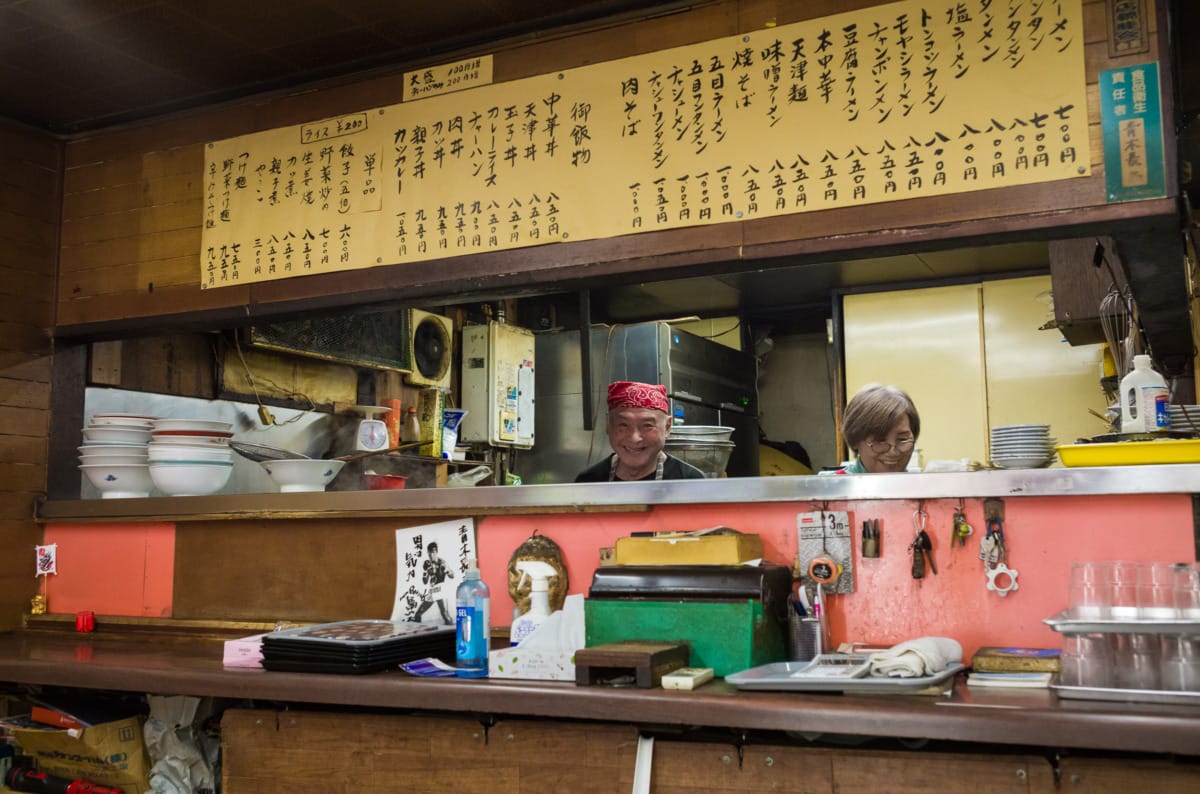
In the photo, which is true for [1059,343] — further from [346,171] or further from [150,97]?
[150,97]

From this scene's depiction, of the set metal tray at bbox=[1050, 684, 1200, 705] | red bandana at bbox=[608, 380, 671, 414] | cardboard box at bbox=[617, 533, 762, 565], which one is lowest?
metal tray at bbox=[1050, 684, 1200, 705]

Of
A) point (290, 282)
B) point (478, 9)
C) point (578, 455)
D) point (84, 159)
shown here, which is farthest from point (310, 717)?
point (578, 455)

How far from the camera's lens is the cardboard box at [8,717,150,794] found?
2.76 metres

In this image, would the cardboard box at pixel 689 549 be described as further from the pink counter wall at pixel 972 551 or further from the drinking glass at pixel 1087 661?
the drinking glass at pixel 1087 661

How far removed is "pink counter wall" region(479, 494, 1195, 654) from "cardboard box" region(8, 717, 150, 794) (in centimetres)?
162

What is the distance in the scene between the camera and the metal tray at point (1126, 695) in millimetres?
1787

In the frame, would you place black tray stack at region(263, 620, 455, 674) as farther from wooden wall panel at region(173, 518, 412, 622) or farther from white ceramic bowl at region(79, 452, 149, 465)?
white ceramic bowl at region(79, 452, 149, 465)

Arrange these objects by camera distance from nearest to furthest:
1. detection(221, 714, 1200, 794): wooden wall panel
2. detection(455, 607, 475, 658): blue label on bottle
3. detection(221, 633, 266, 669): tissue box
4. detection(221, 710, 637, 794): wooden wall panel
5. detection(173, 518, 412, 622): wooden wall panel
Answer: detection(221, 714, 1200, 794): wooden wall panel
detection(221, 710, 637, 794): wooden wall panel
detection(455, 607, 475, 658): blue label on bottle
detection(221, 633, 266, 669): tissue box
detection(173, 518, 412, 622): wooden wall panel

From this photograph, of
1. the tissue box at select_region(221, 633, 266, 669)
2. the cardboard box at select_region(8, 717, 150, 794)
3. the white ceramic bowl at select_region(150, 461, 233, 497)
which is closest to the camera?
the tissue box at select_region(221, 633, 266, 669)

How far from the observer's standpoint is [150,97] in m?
3.49

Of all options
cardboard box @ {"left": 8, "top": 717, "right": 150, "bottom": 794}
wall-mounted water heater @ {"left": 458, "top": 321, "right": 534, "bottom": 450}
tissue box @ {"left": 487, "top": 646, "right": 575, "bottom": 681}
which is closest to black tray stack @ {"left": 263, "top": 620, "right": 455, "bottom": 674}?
tissue box @ {"left": 487, "top": 646, "right": 575, "bottom": 681}

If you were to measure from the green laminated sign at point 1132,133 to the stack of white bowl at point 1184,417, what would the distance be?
61cm

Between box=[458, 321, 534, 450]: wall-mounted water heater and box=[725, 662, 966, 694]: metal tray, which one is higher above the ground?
box=[458, 321, 534, 450]: wall-mounted water heater

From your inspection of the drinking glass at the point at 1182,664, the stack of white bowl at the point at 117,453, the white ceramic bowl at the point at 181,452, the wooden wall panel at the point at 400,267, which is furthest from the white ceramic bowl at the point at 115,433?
the drinking glass at the point at 1182,664
